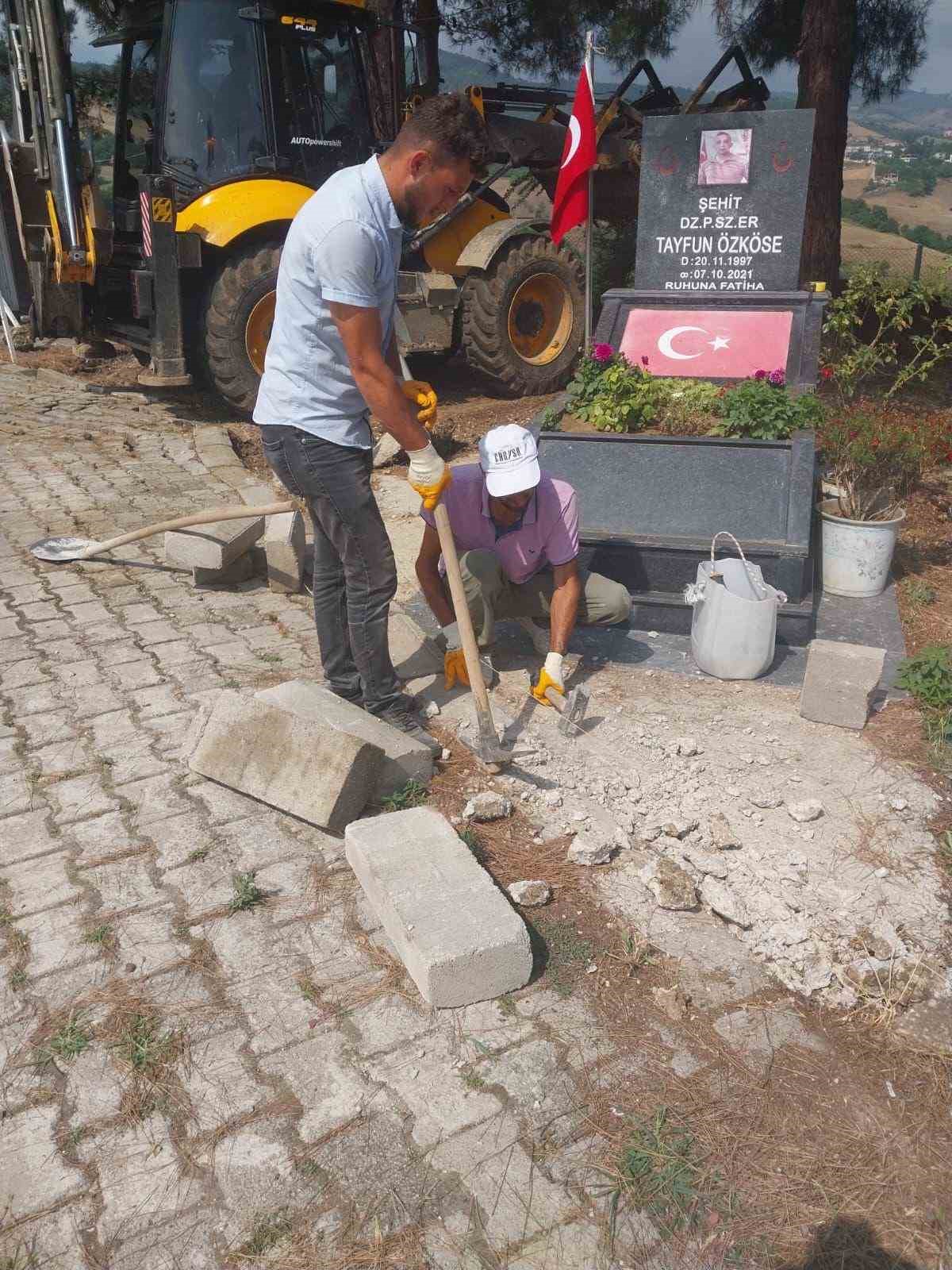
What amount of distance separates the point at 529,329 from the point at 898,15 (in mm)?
5488

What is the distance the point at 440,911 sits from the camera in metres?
2.68

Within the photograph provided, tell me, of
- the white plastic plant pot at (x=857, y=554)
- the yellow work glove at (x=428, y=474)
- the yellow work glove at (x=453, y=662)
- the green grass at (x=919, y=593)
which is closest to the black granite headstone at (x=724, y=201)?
the white plastic plant pot at (x=857, y=554)

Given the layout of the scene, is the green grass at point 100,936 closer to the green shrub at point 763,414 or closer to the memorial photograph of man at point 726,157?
the green shrub at point 763,414

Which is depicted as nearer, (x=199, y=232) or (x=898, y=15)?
(x=199, y=232)

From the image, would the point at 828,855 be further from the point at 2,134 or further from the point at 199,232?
the point at 2,134

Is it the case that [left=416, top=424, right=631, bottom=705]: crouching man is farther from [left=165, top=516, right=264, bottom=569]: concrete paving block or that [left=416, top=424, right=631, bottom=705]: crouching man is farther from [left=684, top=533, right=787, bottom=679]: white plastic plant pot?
[left=165, top=516, right=264, bottom=569]: concrete paving block

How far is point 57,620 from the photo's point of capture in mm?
4840

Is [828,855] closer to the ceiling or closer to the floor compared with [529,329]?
closer to the floor

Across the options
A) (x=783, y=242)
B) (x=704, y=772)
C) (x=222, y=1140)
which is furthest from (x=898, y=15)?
(x=222, y=1140)

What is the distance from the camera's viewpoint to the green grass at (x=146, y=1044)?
2.42m

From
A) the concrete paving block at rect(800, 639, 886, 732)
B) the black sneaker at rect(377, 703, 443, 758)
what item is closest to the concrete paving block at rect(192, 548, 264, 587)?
the black sneaker at rect(377, 703, 443, 758)

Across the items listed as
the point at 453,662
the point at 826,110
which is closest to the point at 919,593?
the point at 453,662

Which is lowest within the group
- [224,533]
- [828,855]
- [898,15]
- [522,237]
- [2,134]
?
[828,855]

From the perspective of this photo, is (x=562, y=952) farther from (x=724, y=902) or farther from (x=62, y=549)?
(x=62, y=549)
